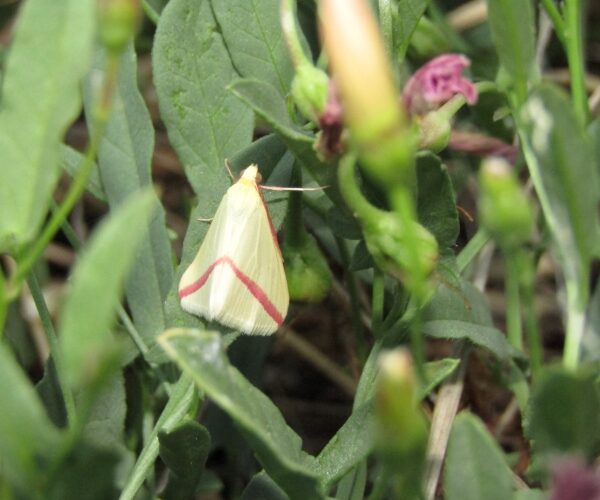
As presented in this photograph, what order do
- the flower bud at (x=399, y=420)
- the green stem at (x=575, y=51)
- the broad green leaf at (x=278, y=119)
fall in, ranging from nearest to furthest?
the flower bud at (x=399, y=420), the broad green leaf at (x=278, y=119), the green stem at (x=575, y=51)

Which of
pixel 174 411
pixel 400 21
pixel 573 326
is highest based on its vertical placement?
pixel 400 21

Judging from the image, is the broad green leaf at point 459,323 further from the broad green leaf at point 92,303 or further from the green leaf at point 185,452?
the broad green leaf at point 92,303

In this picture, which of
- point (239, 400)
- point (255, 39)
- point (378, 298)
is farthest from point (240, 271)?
point (239, 400)

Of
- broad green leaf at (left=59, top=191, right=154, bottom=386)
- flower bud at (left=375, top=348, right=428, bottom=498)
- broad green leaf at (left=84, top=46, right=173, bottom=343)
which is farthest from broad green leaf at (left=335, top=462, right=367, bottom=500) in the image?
broad green leaf at (left=59, top=191, right=154, bottom=386)

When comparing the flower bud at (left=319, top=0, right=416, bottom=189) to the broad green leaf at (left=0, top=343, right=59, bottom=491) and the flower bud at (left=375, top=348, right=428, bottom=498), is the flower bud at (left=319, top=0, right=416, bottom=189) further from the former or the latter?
the broad green leaf at (left=0, top=343, right=59, bottom=491)

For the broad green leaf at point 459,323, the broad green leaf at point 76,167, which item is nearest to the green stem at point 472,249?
A: the broad green leaf at point 459,323

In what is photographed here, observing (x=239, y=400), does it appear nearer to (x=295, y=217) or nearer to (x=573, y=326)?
(x=573, y=326)

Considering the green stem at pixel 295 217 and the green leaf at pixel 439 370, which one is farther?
the green stem at pixel 295 217
